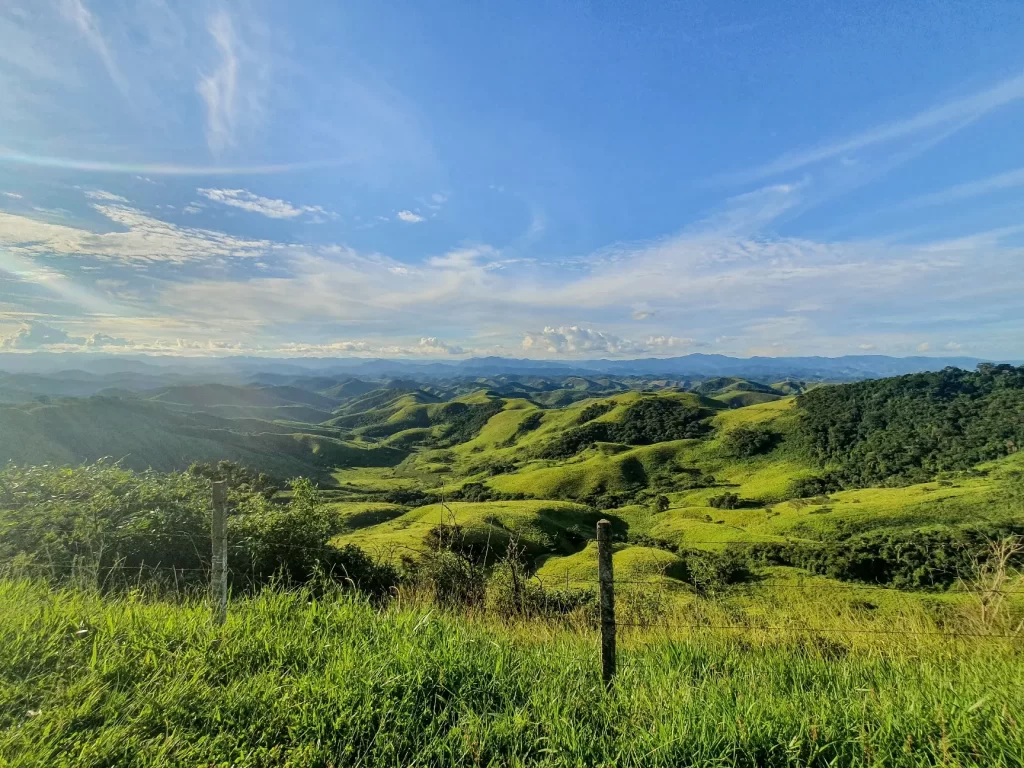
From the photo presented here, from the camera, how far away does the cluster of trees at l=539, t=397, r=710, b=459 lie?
16690 centimetres

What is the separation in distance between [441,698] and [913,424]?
560ft

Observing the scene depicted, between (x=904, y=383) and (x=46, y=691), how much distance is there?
7852 inches

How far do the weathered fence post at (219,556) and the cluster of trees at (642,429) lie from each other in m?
157

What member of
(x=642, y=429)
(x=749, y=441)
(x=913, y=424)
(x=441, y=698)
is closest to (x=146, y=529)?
(x=441, y=698)

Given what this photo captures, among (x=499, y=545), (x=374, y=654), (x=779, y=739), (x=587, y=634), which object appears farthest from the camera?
(x=499, y=545)

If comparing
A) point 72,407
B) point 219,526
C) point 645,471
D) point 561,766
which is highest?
point 219,526

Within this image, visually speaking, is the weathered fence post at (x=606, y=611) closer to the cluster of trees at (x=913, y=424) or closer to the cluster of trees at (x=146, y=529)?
the cluster of trees at (x=146, y=529)

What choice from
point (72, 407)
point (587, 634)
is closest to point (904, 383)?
point (587, 634)

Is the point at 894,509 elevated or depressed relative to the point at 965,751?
depressed

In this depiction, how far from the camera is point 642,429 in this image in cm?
17512

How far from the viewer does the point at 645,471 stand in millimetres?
131875

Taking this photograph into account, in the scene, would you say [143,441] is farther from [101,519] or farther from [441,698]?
[441,698]

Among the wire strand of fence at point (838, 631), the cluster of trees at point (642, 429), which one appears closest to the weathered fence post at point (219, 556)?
the wire strand of fence at point (838, 631)

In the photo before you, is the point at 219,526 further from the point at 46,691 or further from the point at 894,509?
the point at 894,509
